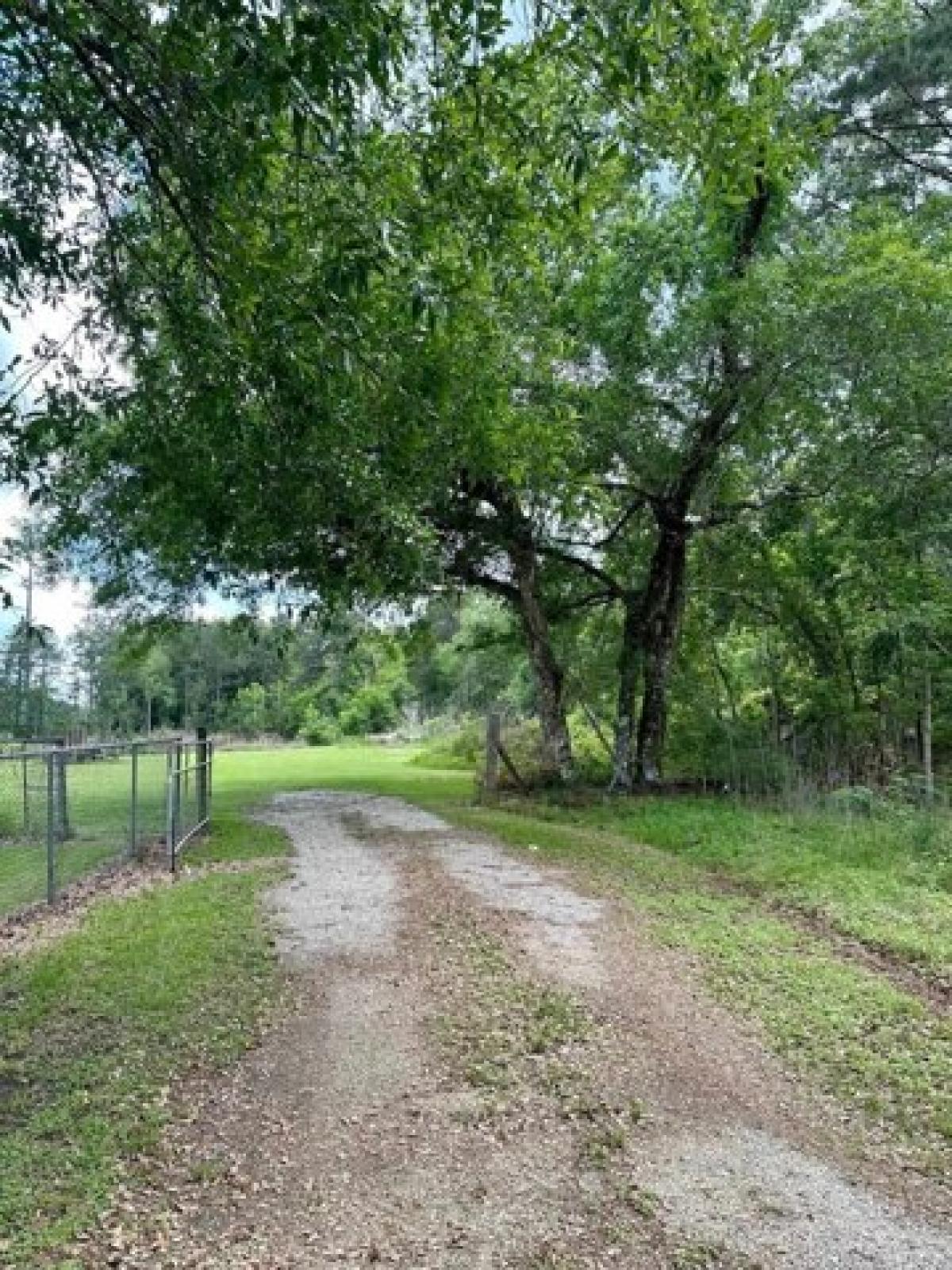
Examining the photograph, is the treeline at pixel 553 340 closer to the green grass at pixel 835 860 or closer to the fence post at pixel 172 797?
the fence post at pixel 172 797

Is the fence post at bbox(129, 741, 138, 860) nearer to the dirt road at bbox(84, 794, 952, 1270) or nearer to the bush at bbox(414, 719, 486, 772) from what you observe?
the dirt road at bbox(84, 794, 952, 1270)

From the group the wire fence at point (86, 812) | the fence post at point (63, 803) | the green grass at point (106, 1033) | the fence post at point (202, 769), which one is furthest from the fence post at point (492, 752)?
the green grass at point (106, 1033)

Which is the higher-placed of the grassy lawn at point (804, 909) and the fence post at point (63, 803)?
the fence post at point (63, 803)

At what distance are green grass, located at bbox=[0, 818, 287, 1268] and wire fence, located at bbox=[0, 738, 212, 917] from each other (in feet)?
2.14

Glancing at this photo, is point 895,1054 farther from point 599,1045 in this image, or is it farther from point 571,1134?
point 571,1134

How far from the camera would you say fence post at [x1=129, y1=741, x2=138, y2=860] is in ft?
28.0

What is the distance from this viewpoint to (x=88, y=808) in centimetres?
925

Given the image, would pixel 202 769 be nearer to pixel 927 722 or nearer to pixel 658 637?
pixel 658 637

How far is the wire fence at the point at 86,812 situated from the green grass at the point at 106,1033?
2.14 ft

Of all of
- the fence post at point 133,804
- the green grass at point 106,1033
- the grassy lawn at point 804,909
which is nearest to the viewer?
the green grass at point 106,1033

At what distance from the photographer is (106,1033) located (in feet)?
15.2

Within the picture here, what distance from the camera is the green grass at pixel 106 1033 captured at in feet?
10.5

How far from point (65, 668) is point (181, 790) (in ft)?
166

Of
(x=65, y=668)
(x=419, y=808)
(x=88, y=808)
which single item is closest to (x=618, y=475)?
(x=419, y=808)
